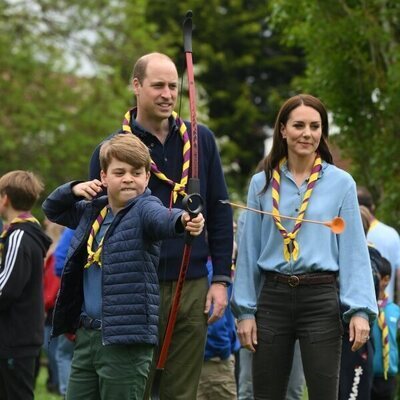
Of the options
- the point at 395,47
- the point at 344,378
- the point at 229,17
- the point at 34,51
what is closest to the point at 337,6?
the point at 395,47

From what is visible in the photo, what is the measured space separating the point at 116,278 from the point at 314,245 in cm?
115

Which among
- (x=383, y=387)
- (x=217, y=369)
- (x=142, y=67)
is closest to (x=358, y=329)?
(x=142, y=67)

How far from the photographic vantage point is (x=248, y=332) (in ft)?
21.1

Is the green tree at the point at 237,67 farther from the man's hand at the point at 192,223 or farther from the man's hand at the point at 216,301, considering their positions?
the man's hand at the point at 192,223

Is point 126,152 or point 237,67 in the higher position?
point 237,67

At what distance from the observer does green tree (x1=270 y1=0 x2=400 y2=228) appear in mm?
11570

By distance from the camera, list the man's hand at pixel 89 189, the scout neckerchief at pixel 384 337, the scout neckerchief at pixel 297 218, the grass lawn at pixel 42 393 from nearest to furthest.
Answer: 1. the man's hand at pixel 89 189
2. the scout neckerchief at pixel 297 218
3. the scout neckerchief at pixel 384 337
4. the grass lawn at pixel 42 393

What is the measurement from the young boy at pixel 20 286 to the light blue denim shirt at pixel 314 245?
2.05 meters

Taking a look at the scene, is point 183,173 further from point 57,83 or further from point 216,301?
point 57,83

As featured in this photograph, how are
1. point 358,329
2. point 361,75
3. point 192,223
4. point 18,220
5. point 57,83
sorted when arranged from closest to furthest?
point 192,223 → point 358,329 → point 18,220 → point 361,75 → point 57,83

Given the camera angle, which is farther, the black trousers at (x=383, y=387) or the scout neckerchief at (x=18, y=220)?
the black trousers at (x=383, y=387)

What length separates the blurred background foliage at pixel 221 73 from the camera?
11781 mm

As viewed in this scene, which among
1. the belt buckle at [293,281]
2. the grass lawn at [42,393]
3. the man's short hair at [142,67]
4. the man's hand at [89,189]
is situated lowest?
the grass lawn at [42,393]

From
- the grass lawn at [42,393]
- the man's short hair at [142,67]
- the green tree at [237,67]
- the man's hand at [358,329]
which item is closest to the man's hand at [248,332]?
the man's hand at [358,329]
